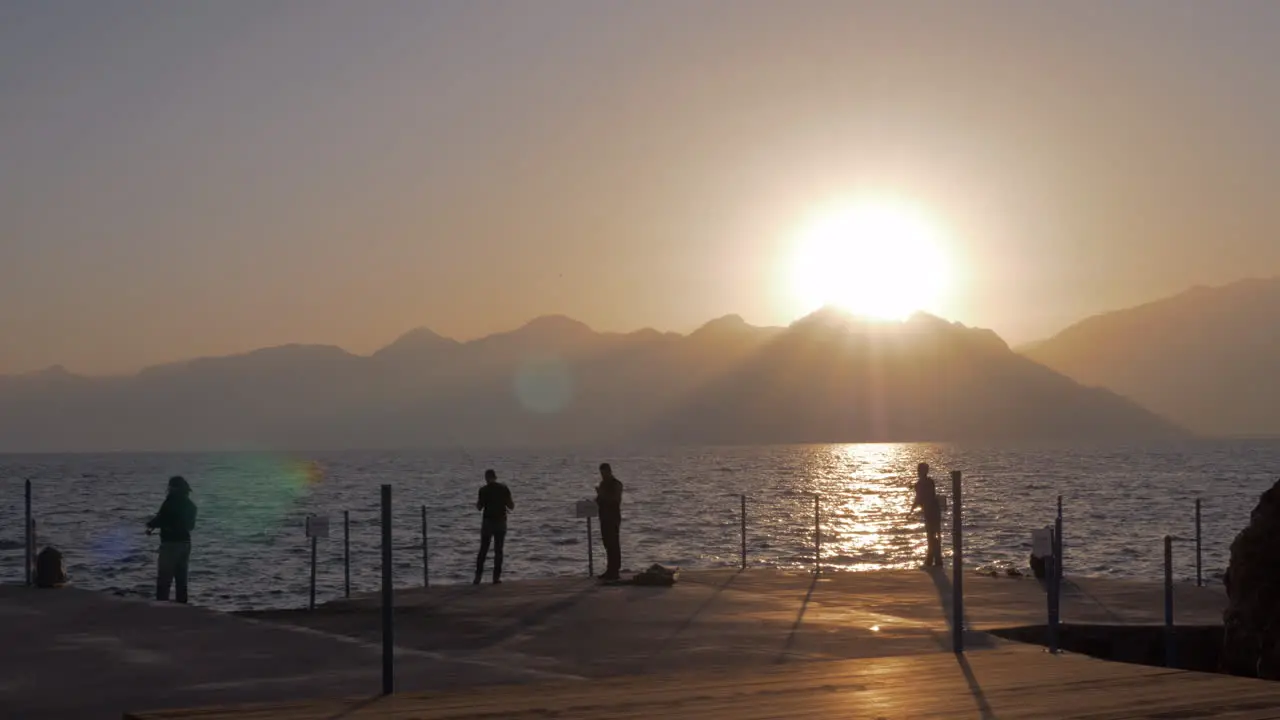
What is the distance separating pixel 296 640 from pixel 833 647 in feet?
16.7

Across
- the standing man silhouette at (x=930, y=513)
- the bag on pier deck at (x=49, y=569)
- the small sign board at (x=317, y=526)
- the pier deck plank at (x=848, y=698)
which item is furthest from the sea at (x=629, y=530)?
the pier deck plank at (x=848, y=698)

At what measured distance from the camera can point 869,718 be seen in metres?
7.59

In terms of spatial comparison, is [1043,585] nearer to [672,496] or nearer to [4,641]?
[4,641]

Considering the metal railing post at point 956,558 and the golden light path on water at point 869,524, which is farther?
the golden light path on water at point 869,524

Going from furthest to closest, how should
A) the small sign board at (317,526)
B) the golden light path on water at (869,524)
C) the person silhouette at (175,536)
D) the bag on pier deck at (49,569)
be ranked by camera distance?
the golden light path on water at (869,524) → the person silhouette at (175,536) → the bag on pier deck at (49,569) → the small sign board at (317,526)

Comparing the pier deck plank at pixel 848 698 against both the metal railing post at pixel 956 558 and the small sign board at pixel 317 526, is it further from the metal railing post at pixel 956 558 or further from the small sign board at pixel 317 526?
the small sign board at pixel 317 526

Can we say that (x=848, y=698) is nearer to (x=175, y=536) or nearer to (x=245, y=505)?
(x=175, y=536)

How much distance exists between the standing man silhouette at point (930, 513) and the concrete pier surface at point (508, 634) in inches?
106

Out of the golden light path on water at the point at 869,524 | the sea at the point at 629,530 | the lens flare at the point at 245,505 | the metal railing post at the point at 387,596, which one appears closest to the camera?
the metal railing post at the point at 387,596

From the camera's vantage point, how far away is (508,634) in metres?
15.9

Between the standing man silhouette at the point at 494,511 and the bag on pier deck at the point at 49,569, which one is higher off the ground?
the standing man silhouette at the point at 494,511

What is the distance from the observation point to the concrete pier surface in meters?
11.5

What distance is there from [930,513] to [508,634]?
1230 centimetres

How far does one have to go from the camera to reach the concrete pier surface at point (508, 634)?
11.5m
